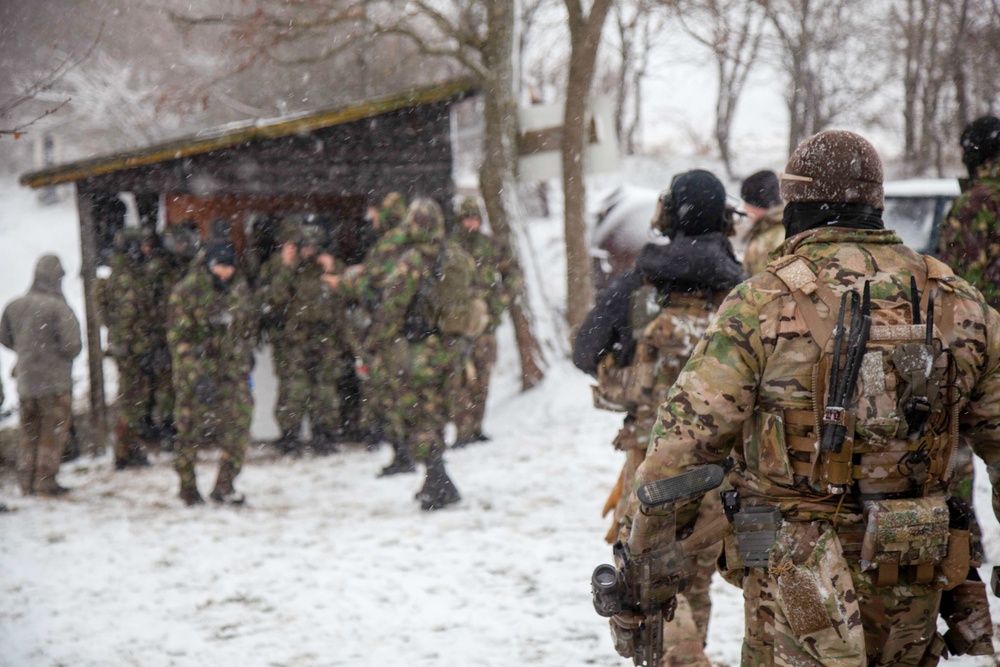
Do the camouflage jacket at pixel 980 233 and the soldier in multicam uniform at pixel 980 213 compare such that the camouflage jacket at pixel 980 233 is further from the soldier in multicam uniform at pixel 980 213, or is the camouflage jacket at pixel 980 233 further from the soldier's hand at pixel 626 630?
the soldier's hand at pixel 626 630

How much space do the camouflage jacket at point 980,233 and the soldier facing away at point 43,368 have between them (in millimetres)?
6867

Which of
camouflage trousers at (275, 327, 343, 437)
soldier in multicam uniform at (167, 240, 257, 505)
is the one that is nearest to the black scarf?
soldier in multicam uniform at (167, 240, 257, 505)

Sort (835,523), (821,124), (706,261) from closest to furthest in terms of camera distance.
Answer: (835,523)
(706,261)
(821,124)

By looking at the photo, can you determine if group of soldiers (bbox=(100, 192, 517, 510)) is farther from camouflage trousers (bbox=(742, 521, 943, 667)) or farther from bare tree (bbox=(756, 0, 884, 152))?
bare tree (bbox=(756, 0, 884, 152))

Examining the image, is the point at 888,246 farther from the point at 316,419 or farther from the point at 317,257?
the point at 316,419

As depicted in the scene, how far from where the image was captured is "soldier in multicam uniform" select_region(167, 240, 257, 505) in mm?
6613

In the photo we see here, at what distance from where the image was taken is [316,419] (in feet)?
28.0

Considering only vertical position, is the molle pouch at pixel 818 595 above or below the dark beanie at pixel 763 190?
below

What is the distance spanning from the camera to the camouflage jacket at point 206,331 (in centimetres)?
665

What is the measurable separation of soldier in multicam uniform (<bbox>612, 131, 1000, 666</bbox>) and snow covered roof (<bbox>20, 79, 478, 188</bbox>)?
6.38m

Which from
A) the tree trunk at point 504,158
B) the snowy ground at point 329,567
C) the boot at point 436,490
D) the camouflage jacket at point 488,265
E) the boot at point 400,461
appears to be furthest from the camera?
the tree trunk at point 504,158

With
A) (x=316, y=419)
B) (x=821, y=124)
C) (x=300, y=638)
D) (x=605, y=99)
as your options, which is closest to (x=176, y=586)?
(x=300, y=638)

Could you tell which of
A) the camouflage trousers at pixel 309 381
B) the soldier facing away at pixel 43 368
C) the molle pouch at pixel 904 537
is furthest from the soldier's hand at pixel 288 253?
the molle pouch at pixel 904 537

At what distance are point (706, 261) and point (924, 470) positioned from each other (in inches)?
56.8
